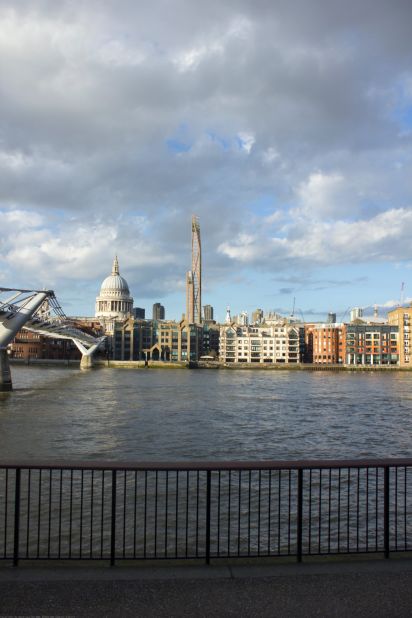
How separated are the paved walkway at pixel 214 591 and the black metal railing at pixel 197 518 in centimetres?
78

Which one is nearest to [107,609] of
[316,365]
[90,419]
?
[90,419]

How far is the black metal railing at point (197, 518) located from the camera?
30.7 feet

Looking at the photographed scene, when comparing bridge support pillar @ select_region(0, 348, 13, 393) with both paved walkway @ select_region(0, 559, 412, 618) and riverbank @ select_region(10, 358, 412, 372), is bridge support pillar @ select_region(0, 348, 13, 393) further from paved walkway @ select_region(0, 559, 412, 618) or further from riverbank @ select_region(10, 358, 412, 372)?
riverbank @ select_region(10, 358, 412, 372)

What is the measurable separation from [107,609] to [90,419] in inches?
1288

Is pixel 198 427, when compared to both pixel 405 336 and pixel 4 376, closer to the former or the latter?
pixel 4 376

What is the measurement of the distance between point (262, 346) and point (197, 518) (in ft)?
533

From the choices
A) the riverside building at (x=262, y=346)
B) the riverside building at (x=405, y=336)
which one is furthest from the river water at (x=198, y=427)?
the riverside building at (x=262, y=346)

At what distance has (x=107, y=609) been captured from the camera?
20.3 ft

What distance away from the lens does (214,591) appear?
21.8 ft

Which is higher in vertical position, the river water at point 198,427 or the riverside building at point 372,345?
the riverside building at point 372,345

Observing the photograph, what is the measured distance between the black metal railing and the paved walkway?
0.78 metres

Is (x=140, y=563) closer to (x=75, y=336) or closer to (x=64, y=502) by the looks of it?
(x=64, y=502)

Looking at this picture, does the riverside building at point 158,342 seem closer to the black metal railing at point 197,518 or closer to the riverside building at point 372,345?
the riverside building at point 372,345

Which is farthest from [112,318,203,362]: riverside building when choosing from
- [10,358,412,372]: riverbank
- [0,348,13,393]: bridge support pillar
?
[0,348,13,393]: bridge support pillar
